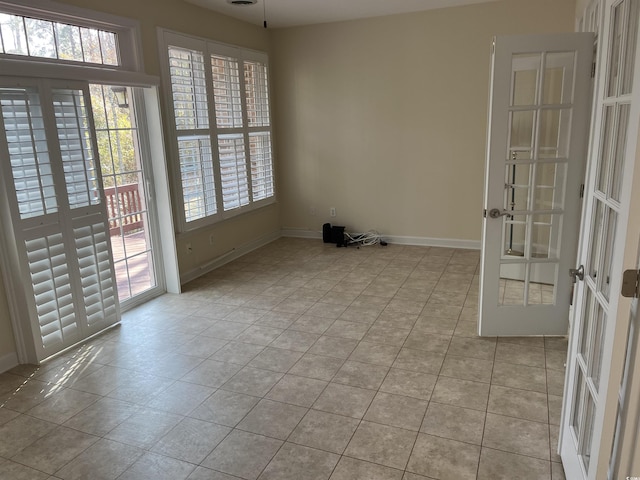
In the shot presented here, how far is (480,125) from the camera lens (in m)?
5.23

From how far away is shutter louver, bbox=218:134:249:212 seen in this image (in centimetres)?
512

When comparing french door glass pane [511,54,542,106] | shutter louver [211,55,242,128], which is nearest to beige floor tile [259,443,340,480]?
french door glass pane [511,54,542,106]

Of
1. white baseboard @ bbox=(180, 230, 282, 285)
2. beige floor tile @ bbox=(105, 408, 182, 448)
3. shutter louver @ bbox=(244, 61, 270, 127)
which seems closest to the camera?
beige floor tile @ bbox=(105, 408, 182, 448)

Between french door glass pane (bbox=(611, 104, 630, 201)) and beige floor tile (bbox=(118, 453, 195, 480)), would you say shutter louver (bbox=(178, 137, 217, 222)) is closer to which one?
beige floor tile (bbox=(118, 453, 195, 480))

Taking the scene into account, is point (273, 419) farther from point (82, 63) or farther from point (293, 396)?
→ point (82, 63)

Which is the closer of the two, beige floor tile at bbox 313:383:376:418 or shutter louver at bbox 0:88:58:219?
beige floor tile at bbox 313:383:376:418

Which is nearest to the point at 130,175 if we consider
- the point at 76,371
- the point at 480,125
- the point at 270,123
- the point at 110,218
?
the point at 110,218

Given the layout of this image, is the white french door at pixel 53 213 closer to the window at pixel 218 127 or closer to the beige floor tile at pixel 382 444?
the window at pixel 218 127

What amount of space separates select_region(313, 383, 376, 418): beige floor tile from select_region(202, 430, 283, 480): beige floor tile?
384 mm

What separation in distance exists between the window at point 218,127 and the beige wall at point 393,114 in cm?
49

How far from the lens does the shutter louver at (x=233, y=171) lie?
5125 mm

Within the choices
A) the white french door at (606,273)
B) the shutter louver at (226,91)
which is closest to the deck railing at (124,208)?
the shutter louver at (226,91)

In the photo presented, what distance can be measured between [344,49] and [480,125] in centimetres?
188

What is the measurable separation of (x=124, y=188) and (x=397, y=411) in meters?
2.92
